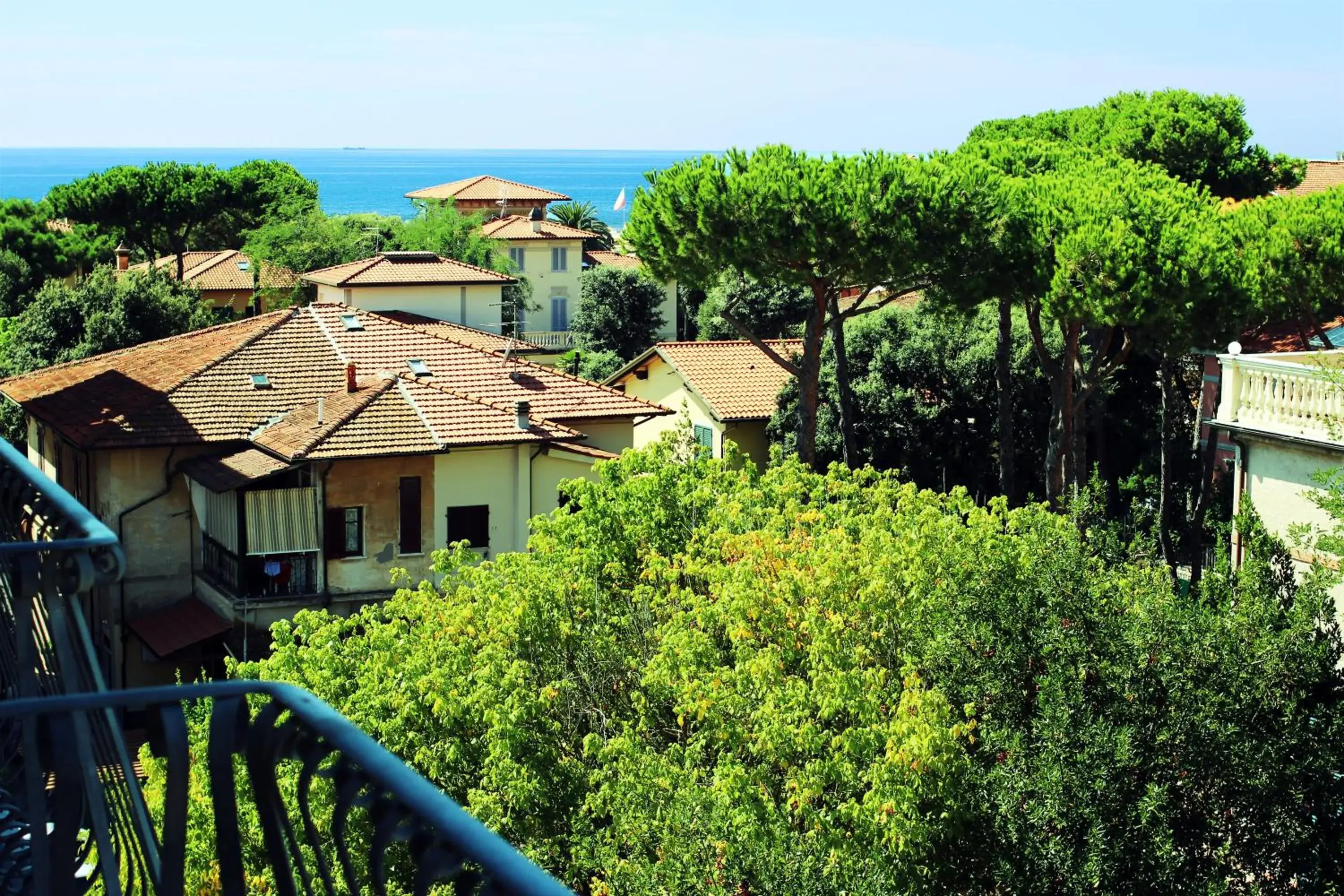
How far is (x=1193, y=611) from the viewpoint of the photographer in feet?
41.0

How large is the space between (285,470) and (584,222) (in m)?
74.8

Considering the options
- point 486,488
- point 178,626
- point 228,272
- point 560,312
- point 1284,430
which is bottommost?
point 178,626

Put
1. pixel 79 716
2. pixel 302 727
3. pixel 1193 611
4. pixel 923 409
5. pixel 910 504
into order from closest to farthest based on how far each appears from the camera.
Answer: pixel 302 727 < pixel 79 716 < pixel 1193 611 < pixel 910 504 < pixel 923 409

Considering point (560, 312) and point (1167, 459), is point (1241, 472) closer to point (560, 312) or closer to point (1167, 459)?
point (1167, 459)

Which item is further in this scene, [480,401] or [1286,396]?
[480,401]

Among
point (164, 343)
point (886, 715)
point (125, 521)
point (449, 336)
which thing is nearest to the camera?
point (886, 715)

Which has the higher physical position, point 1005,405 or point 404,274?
point 404,274

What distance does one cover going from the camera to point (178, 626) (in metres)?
26.1

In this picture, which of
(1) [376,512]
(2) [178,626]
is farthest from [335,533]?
(2) [178,626]

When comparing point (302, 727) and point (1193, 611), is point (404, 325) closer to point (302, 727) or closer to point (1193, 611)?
point (1193, 611)

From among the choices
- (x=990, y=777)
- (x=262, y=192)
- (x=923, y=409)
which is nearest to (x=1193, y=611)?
(x=990, y=777)

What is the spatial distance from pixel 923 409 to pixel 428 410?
1463cm

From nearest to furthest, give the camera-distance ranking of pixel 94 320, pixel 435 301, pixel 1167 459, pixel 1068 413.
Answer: pixel 1068 413 < pixel 1167 459 < pixel 94 320 < pixel 435 301

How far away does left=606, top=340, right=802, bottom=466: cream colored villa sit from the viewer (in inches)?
1583
